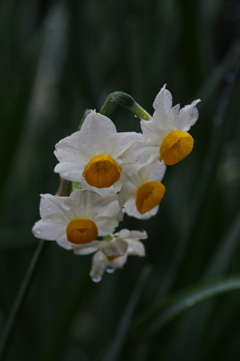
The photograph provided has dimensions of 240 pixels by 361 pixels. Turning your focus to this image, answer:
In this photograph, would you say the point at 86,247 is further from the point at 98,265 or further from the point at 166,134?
the point at 166,134

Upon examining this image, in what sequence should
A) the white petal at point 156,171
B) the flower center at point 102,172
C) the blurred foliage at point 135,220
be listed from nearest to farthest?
the flower center at point 102,172 < the white petal at point 156,171 < the blurred foliage at point 135,220

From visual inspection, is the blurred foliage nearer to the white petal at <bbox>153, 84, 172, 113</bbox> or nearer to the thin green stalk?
the thin green stalk

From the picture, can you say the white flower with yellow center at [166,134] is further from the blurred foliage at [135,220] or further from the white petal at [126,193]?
the blurred foliage at [135,220]

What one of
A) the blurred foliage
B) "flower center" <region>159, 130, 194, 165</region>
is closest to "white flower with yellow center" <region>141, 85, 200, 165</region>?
"flower center" <region>159, 130, 194, 165</region>

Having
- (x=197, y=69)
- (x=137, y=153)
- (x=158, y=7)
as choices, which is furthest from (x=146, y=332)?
(x=158, y=7)

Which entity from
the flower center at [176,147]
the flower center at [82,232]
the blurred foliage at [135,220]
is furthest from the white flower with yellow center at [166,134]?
the blurred foliage at [135,220]

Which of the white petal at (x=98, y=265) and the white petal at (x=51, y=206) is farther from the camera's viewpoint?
the white petal at (x=98, y=265)

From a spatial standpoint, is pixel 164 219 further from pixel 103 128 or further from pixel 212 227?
pixel 103 128
